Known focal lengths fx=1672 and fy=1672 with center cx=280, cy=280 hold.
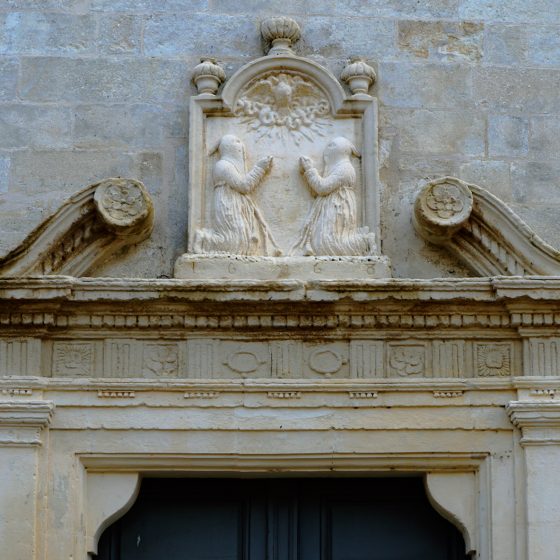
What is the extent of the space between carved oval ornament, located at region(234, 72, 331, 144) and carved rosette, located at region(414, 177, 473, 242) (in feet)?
2.12

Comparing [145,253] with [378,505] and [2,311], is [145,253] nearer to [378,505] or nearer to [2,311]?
[2,311]

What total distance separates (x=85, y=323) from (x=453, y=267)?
1.81m

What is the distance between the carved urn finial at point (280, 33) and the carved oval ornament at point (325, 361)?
1545 mm

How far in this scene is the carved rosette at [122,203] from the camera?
801 cm

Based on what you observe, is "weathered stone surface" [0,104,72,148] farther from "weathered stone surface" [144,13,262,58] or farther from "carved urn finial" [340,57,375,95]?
"carved urn finial" [340,57,375,95]

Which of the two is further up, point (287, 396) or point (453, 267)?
point (453, 267)

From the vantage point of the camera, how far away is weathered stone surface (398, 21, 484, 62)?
8.52 meters

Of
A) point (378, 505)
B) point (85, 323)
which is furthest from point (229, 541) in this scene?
point (85, 323)

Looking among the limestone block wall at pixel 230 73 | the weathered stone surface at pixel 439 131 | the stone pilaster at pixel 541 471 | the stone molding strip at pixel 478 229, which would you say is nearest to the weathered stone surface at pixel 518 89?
the limestone block wall at pixel 230 73

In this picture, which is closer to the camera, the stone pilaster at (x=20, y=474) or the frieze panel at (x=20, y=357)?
the stone pilaster at (x=20, y=474)

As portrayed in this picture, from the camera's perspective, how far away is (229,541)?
26.3 feet

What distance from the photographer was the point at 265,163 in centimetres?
820

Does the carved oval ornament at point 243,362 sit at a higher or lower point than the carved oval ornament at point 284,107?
lower

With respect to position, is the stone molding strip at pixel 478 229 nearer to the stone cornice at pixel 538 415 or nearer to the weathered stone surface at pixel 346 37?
the stone cornice at pixel 538 415
